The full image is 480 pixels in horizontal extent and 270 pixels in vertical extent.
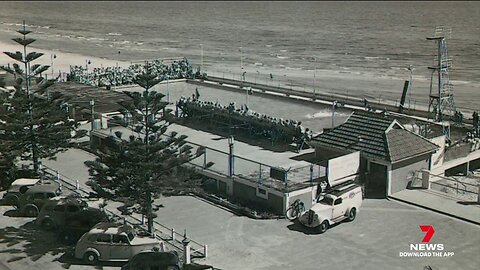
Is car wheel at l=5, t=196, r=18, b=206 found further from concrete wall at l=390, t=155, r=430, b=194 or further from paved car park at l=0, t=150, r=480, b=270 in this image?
concrete wall at l=390, t=155, r=430, b=194

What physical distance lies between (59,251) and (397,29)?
377 ft

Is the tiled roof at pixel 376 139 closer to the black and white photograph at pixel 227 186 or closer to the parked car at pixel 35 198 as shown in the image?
the black and white photograph at pixel 227 186

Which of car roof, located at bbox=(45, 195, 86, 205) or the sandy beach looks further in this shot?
the sandy beach

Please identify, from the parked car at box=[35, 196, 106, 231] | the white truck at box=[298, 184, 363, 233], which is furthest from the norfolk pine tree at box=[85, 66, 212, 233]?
the white truck at box=[298, 184, 363, 233]

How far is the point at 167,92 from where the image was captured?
39438 mm

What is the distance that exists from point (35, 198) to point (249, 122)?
35.2ft

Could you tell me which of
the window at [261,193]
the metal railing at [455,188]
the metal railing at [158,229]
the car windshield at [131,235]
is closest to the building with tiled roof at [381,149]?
the metal railing at [455,188]

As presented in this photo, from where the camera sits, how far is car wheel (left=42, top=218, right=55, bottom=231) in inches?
737

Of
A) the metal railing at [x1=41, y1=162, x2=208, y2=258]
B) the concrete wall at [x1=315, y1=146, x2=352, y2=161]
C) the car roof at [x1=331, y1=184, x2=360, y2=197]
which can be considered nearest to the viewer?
the metal railing at [x1=41, y1=162, x2=208, y2=258]

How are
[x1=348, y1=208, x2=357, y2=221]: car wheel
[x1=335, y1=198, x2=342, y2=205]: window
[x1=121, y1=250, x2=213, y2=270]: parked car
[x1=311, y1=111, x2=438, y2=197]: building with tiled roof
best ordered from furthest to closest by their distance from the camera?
[x1=311, y1=111, x2=438, y2=197]: building with tiled roof → [x1=348, y1=208, x2=357, y2=221]: car wheel → [x1=335, y1=198, x2=342, y2=205]: window → [x1=121, y1=250, x2=213, y2=270]: parked car

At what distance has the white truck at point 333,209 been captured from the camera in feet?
60.5

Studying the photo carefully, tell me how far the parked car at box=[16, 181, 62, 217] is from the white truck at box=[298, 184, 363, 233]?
722cm

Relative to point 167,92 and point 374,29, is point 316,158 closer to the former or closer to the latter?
point 167,92

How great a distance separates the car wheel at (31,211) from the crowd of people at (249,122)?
32.3 feet
